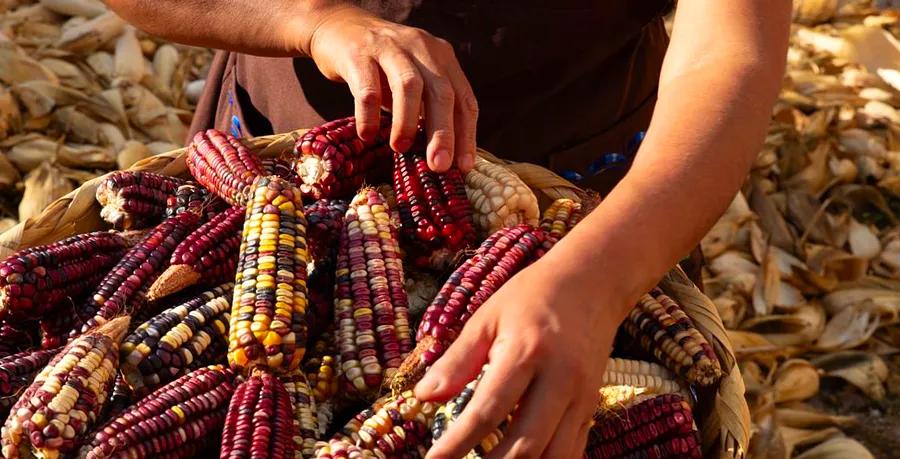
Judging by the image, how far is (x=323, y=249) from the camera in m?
2.12

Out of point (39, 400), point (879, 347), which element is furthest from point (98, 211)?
point (879, 347)

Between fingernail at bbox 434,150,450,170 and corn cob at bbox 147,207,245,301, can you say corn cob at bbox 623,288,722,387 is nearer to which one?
fingernail at bbox 434,150,450,170

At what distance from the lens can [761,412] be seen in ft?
10.9

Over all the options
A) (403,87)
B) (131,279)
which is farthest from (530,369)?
(131,279)

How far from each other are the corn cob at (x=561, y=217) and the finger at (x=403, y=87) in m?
0.37

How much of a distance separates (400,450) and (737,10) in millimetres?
1023

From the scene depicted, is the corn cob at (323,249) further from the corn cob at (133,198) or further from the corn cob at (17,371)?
the corn cob at (17,371)

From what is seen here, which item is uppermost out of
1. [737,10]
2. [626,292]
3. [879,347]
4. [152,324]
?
[737,10]

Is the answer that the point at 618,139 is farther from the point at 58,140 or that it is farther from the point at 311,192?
the point at 58,140

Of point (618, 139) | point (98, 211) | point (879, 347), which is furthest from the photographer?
point (879, 347)

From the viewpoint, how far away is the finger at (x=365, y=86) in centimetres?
189

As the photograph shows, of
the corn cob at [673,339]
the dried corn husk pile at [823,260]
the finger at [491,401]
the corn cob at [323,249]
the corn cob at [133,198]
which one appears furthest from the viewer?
the dried corn husk pile at [823,260]

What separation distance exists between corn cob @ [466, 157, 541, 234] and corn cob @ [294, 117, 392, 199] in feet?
0.69

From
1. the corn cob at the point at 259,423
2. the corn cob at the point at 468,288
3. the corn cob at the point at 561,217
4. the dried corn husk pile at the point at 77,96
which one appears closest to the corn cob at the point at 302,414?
the corn cob at the point at 259,423
